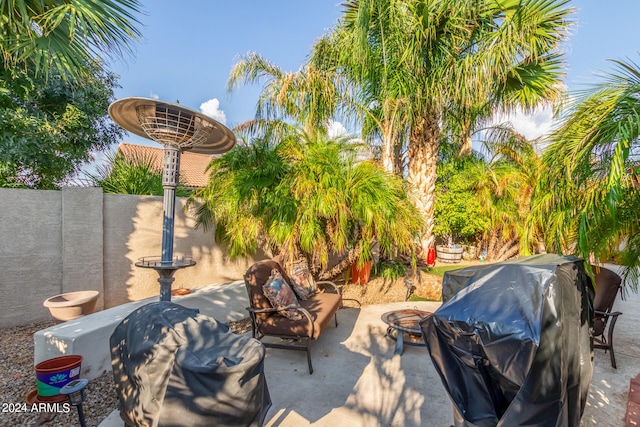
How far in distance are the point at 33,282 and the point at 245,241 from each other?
3059 mm

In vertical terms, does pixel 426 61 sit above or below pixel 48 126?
above

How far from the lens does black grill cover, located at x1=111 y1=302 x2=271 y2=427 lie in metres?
1.84

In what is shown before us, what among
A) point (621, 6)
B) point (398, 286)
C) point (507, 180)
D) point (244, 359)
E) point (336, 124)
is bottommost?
point (398, 286)

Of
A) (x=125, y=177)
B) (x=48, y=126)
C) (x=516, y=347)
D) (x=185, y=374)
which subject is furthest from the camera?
(x=125, y=177)

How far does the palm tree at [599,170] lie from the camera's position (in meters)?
2.48

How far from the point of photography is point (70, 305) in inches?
153

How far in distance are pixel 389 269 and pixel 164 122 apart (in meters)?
6.35

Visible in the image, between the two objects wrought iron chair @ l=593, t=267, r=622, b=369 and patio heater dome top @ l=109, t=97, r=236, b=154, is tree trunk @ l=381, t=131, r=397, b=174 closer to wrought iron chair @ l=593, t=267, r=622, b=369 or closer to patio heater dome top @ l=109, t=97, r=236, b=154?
wrought iron chair @ l=593, t=267, r=622, b=369

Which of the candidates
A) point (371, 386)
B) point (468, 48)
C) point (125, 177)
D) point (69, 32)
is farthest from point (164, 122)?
point (468, 48)

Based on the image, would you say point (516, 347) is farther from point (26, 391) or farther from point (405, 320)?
point (26, 391)

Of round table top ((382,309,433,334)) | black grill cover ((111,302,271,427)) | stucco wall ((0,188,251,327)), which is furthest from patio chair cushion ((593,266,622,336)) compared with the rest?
stucco wall ((0,188,251,327))

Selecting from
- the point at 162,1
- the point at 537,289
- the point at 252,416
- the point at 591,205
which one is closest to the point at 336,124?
the point at 162,1

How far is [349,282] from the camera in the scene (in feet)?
25.1

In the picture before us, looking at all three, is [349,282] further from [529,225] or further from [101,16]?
[101,16]
